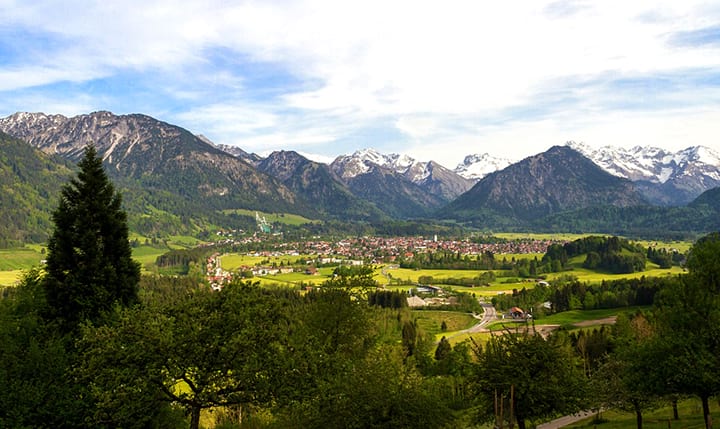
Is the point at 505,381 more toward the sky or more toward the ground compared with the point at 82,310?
more toward the ground

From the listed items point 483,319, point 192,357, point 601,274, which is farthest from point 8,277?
point 601,274

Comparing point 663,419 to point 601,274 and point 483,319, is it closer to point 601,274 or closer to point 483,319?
point 483,319

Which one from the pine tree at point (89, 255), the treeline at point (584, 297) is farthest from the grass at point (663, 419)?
the treeline at point (584, 297)

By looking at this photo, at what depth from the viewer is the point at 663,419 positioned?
44.2 metres

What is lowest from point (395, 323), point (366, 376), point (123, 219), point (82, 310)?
point (395, 323)

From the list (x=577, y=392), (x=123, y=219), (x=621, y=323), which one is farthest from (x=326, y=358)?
(x=621, y=323)

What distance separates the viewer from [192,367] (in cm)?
2142

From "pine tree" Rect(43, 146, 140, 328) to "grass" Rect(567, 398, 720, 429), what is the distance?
41.2 m

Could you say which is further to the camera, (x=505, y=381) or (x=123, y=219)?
(x=123, y=219)

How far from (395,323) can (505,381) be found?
84233 millimetres

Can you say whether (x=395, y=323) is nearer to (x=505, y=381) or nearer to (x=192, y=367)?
(x=505, y=381)

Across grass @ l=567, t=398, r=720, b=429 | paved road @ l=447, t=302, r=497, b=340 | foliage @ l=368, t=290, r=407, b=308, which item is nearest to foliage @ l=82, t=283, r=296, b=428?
grass @ l=567, t=398, r=720, b=429

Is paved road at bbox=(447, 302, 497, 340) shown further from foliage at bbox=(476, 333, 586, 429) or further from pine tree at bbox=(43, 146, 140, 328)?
pine tree at bbox=(43, 146, 140, 328)

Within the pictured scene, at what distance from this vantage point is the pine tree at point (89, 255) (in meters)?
34.0
